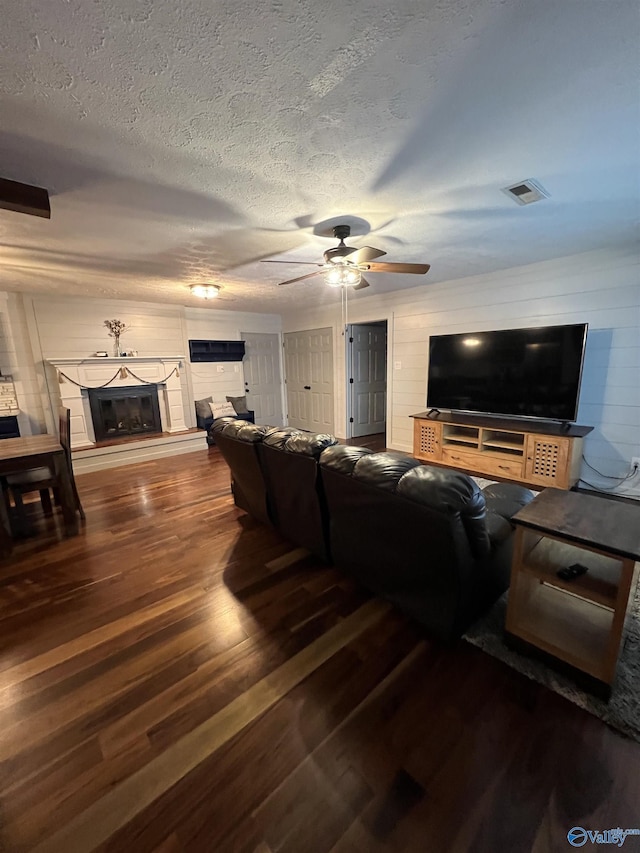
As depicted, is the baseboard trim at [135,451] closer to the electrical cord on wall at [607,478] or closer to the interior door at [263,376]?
the interior door at [263,376]

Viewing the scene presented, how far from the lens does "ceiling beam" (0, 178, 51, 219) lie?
1.76 m

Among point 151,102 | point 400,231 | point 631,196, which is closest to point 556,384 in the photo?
point 631,196

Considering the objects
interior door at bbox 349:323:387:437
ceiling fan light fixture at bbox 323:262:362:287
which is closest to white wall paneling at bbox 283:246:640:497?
interior door at bbox 349:323:387:437

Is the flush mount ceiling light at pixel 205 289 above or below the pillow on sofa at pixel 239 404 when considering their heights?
above

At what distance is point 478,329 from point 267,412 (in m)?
4.39

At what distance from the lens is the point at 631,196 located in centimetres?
214

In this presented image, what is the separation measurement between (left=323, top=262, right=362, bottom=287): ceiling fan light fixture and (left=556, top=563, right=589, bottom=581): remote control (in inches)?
92.2

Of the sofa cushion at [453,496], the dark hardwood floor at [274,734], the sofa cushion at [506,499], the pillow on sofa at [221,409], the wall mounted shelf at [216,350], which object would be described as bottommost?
the dark hardwood floor at [274,734]

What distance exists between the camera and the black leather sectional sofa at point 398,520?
147cm

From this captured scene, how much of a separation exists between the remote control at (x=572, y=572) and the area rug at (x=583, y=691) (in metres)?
0.45

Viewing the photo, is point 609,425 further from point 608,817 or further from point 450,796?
point 450,796

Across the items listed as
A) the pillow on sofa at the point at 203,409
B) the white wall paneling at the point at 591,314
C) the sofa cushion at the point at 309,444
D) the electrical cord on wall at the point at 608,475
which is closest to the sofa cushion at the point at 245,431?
the sofa cushion at the point at 309,444

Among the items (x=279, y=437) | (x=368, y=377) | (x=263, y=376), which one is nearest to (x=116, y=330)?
(x=263, y=376)

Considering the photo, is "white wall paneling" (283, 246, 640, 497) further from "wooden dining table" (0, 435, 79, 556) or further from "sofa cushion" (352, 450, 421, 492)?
"wooden dining table" (0, 435, 79, 556)
